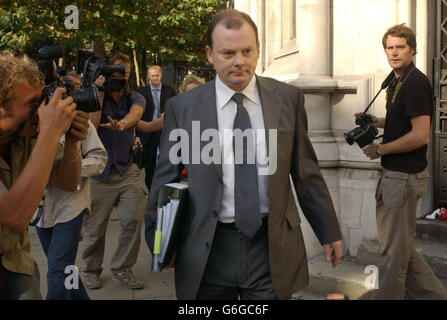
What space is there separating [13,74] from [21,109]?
0.49ft

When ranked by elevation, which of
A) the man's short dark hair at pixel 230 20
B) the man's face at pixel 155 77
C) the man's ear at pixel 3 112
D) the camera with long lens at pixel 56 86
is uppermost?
the man's face at pixel 155 77

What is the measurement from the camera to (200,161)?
9.14 ft

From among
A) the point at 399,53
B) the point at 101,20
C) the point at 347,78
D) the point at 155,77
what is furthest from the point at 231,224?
the point at 101,20

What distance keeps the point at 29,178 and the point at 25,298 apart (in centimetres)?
51

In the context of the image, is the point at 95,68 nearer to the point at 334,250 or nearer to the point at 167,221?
the point at 167,221

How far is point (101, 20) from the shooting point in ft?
45.0

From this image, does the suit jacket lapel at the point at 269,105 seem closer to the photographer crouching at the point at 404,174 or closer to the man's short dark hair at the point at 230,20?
the man's short dark hair at the point at 230,20

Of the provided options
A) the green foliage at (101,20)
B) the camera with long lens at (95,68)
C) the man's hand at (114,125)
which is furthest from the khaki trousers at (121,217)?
the green foliage at (101,20)

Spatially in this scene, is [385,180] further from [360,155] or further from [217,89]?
[217,89]

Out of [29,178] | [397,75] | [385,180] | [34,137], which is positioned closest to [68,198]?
[34,137]

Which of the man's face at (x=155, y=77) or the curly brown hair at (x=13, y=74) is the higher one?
the man's face at (x=155, y=77)

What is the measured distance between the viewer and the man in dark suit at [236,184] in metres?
2.73

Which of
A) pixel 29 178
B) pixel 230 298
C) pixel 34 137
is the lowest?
pixel 230 298

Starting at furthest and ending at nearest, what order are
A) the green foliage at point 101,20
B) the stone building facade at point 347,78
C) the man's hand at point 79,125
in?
the green foliage at point 101,20, the stone building facade at point 347,78, the man's hand at point 79,125
